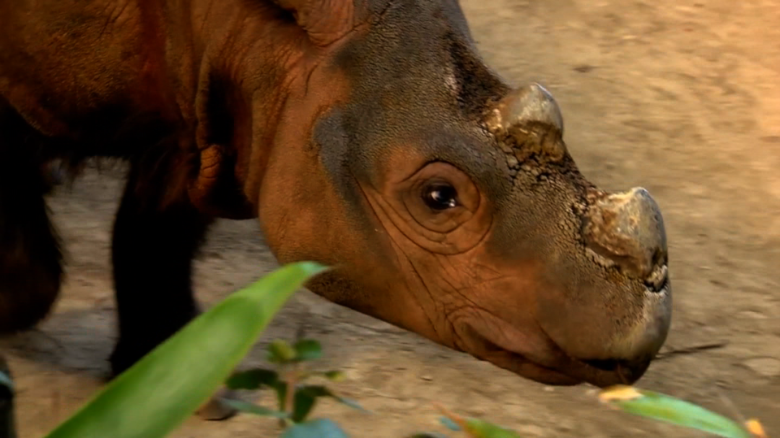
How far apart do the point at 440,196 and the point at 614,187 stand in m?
1.95

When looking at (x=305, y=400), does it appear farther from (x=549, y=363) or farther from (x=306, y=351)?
(x=549, y=363)

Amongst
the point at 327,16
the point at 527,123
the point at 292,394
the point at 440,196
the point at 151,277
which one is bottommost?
the point at 151,277

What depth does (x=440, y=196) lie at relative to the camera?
1.43 meters

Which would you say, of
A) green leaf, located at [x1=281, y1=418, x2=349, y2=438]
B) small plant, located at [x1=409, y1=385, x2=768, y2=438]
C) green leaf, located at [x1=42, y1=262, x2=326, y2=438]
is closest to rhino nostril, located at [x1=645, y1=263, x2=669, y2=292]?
small plant, located at [x1=409, y1=385, x2=768, y2=438]

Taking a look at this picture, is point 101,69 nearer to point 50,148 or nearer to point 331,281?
point 50,148

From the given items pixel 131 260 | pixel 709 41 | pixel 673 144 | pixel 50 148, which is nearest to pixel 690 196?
pixel 673 144

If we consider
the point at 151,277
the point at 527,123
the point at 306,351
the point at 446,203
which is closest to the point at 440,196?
the point at 446,203

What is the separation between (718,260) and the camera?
298cm

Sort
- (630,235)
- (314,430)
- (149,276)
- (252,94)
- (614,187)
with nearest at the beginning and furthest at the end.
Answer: (314,430) → (630,235) → (252,94) → (149,276) → (614,187)

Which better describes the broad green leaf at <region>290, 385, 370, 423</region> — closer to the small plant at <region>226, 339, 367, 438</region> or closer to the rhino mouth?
the small plant at <region>226, 339, 367, 438</region>

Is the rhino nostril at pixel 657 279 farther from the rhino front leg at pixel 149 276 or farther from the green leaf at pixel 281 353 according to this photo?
the rhino front leg at pixel 149 276

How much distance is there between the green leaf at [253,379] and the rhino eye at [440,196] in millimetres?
556

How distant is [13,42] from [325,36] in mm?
630

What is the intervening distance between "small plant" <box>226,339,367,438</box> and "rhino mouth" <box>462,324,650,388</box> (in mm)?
458
